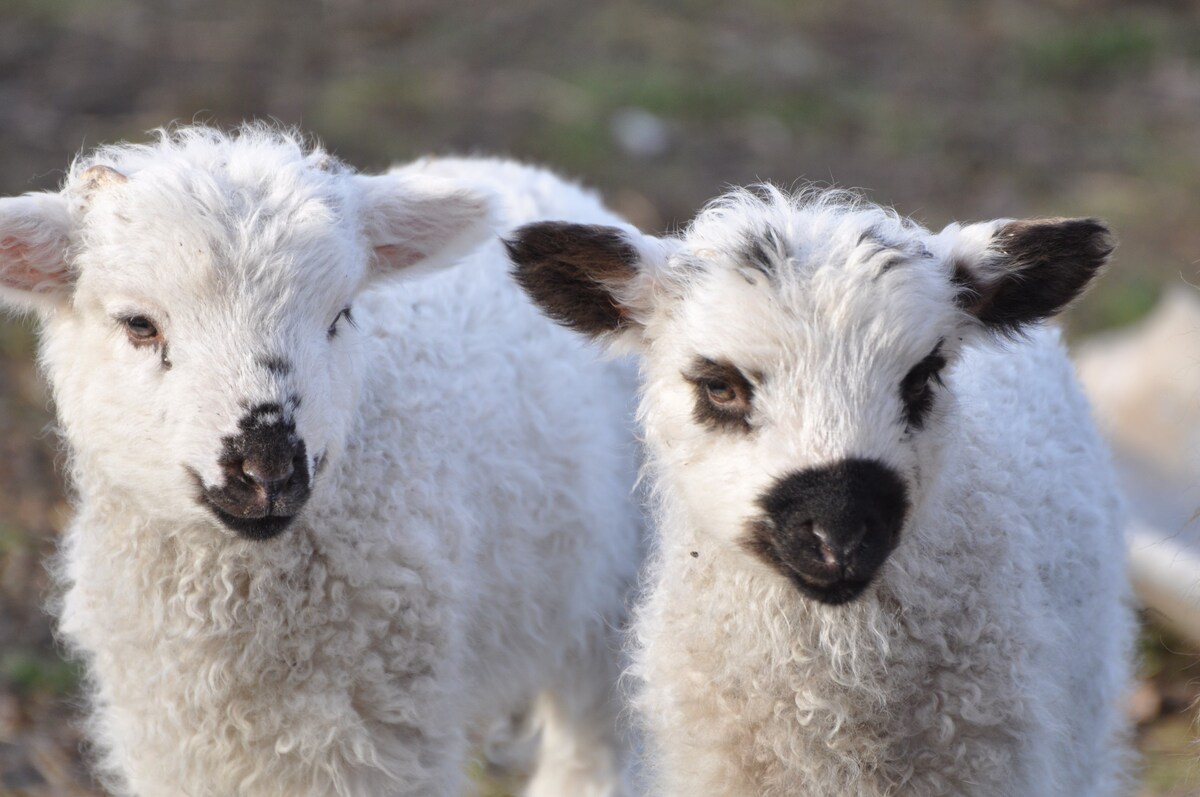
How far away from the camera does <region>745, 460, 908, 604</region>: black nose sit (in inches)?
127

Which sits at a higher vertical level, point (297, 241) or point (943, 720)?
point (297, 241)

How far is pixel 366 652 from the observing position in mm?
4023

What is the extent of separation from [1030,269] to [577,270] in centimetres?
122

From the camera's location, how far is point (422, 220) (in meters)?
4.35

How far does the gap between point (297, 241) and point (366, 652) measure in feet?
3.98

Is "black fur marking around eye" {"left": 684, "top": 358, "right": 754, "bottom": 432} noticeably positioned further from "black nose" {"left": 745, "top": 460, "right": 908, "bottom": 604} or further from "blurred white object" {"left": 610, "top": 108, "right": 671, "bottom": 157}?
"blurred white object" {"left": 610, "top": 108, "right": 671, "bottom": 157}

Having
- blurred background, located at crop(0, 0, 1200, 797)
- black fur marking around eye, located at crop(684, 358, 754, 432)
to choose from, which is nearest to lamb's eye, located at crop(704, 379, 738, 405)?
black fur marking around eye, located at crop(684, 358, 754, 432)

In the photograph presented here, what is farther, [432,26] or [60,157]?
[432,26]

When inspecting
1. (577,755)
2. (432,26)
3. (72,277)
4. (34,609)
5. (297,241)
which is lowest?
(34,609)

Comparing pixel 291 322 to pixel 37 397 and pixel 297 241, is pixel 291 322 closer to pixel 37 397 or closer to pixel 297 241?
pixel 297 241

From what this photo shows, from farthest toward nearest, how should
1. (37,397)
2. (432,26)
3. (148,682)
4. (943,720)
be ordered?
(432,26)
(37,397)
(148,682)
(943,720)

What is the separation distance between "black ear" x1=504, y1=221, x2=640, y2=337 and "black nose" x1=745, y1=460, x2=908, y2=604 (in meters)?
0.83

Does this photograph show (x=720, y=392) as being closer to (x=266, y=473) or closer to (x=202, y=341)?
(x=266, y=473)

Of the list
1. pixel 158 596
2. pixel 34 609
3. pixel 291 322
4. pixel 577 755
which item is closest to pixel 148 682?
pixel 158 596
